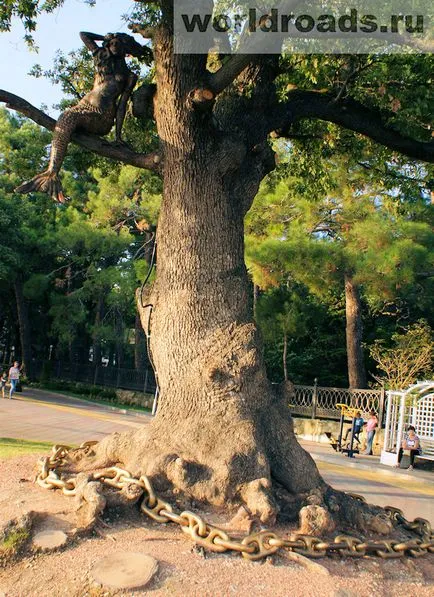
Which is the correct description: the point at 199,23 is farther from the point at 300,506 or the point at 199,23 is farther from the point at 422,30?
the point at 300,506

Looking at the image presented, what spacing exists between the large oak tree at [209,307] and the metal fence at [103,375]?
799 inches

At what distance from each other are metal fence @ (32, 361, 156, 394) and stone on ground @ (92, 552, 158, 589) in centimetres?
2199

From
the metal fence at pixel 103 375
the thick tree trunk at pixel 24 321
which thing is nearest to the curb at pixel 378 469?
the metal fence at pixel 103 375

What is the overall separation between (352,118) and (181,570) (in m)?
5.53

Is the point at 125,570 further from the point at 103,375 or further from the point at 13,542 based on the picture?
the point at 103,375

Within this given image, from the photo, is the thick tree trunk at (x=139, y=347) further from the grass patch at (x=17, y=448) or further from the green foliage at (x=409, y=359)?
the grass patch at (x=17, y=448)

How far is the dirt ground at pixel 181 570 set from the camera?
3.57 meters

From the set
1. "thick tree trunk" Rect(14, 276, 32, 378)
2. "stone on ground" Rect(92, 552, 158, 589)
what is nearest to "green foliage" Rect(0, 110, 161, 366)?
"thick tree trunk" Rect(14, 276, 32, 378)

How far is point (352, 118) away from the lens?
23.4 feet

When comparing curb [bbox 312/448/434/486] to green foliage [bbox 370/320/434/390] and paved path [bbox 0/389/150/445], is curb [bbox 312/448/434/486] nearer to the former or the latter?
green foliage [bbox 370/320/434/390]

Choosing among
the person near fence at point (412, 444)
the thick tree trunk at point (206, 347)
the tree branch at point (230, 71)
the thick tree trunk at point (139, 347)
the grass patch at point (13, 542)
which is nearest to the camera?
the grass patch at point (13, 542)

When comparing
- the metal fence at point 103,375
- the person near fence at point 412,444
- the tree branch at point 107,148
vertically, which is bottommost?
the person near fence at point 412,444

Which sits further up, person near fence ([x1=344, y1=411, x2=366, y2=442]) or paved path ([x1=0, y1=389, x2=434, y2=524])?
person near fence ([x1=344, y1=411, x2=366, y2=442])

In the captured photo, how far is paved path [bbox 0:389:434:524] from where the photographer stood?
31.2ft
